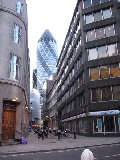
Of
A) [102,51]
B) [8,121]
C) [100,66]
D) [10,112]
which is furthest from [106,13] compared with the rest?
[8,121]

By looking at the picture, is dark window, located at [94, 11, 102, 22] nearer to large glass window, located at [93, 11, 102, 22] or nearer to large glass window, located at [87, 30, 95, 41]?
large glass window, located at [93, 11, 102, 22]

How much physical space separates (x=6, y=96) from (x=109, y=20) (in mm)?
23739

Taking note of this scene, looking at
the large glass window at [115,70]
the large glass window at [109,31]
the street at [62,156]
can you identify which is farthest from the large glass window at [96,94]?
the street at [62,156]

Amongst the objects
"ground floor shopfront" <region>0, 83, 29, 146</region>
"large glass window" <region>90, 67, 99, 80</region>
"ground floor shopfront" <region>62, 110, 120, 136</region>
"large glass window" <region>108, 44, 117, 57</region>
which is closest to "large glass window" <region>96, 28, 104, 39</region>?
"large glass window" <region>108, 44, 117, 57</region>

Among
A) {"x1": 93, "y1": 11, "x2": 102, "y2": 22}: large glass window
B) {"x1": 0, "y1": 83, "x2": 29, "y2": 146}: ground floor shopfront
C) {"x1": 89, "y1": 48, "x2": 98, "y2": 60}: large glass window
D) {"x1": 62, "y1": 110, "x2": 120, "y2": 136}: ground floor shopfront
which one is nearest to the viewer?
{"x1": 0, "y1": 83, "x2": 29, "y2": 146}: ground floor shopfront

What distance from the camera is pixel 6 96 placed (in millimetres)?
21500

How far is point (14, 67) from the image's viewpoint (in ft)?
78.2

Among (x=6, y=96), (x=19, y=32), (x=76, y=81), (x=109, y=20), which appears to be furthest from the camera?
(x=76, y=81)

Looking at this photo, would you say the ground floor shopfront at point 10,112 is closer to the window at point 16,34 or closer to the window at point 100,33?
the window at point 16,34

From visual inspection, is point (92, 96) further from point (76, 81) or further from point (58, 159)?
point (58, 159)

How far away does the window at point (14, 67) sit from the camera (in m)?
23.3

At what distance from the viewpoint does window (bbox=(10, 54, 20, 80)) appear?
23.3 meters

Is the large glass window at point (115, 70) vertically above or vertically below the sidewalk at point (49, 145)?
above

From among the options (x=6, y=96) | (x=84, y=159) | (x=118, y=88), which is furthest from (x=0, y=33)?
(x=84, y=159)
